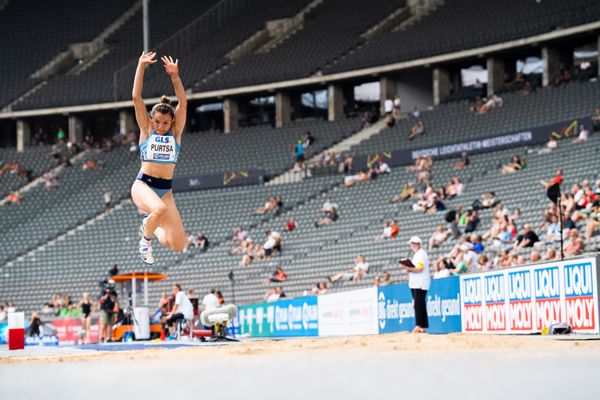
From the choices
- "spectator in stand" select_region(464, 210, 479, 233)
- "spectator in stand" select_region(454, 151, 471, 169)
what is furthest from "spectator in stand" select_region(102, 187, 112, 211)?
"spectator in stand" select_region(464, 210, 479, 233)

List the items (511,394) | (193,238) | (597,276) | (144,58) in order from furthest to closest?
(193,238), (597,276), (144,58), (511,394)

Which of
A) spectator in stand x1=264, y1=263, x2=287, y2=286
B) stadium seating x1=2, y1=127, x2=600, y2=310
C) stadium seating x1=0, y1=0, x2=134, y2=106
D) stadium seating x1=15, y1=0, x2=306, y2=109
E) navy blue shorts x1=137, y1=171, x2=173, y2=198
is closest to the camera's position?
navy blue shorts x1=137, y1=171, x2=173, y2=198

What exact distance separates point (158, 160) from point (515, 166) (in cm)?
2005

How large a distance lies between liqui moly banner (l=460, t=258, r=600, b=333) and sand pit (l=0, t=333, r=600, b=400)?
4160 millimetres

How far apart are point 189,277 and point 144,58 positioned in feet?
75.7

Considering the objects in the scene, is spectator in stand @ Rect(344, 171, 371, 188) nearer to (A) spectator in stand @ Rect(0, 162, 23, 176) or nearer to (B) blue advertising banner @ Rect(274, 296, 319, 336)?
(B) blue advertising banner @ Rect(274, 296, 319, 336)

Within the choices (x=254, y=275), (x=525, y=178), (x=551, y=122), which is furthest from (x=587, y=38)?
(x=254, y=275)

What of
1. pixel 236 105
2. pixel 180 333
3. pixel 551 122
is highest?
pixel 236 105

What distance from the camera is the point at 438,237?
29.2m

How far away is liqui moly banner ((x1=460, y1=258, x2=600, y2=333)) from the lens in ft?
54.1

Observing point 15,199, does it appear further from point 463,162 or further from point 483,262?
point 483,262

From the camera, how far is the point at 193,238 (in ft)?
130

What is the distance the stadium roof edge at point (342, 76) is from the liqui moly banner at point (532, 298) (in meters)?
20.2

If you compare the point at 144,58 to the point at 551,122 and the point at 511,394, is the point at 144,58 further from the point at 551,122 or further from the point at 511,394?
the point at 551,122
